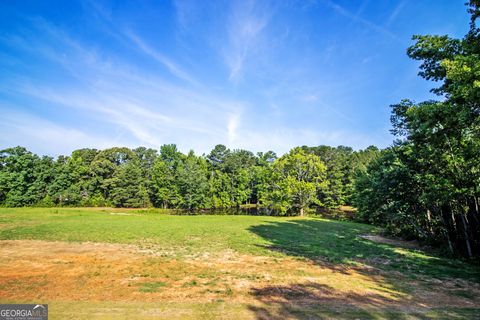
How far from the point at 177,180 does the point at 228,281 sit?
50.3 m

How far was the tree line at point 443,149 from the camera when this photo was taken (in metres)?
7.02

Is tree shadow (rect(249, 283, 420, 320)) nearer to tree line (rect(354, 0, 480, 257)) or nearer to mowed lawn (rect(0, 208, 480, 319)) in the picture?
mowed lawn (rect(0, 208, 480, 319))

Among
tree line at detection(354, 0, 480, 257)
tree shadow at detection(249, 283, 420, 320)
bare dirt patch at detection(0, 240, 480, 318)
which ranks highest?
tree line at detection(354, 0, 480, 257)

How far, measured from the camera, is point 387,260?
11891mm

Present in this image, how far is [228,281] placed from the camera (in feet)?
26.3

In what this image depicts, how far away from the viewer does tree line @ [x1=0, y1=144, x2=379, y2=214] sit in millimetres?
44500

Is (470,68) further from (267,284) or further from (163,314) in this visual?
(163,314)

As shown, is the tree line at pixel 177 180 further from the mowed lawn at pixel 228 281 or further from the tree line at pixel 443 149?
the mowed lawn at pixel 228 281

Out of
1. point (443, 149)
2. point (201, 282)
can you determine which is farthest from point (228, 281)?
point (443, 149)
